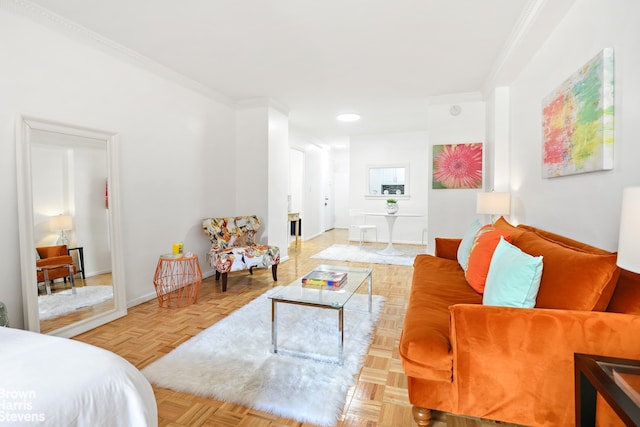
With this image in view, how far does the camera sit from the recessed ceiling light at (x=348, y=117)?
5.60 metres

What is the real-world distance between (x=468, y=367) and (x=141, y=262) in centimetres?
319

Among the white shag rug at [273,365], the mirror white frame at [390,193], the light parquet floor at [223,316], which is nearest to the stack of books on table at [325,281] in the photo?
the white shag rug at [273,365]

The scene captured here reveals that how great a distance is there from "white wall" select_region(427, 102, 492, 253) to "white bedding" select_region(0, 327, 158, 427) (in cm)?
435

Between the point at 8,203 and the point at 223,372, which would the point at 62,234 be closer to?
the point at 8,203

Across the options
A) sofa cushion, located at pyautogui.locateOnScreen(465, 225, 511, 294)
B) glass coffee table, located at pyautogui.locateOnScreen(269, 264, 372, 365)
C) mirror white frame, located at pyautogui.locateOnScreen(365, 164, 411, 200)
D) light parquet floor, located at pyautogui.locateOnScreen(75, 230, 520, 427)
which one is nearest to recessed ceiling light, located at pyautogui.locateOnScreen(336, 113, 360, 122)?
mirror white frame, located at pyautogui.locateOnScreen(365, 164, 411, 200)

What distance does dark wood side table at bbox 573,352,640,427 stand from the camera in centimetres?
83

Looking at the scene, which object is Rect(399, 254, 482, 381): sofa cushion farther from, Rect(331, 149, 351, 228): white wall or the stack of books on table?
Rect(331, 149, 351, 228): white wall

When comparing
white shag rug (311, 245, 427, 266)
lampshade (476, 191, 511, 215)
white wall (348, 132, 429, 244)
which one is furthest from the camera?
white wall (348, 132, 429, 244)

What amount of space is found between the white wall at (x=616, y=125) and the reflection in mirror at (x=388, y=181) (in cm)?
391

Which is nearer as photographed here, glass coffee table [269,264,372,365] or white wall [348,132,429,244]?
glass coffee table [269,264,372,365]

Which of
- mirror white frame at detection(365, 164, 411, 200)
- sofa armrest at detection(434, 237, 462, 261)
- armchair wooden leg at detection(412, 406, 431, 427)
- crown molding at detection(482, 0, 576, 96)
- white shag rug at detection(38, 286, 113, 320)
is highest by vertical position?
crown molding at detection(482, 0, 576, 96)

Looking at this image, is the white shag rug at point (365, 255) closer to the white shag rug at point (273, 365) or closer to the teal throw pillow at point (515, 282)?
the white shag rug at point (273, 365)

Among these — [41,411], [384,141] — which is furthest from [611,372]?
[384,141]

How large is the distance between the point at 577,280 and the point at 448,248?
1.95m
